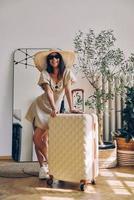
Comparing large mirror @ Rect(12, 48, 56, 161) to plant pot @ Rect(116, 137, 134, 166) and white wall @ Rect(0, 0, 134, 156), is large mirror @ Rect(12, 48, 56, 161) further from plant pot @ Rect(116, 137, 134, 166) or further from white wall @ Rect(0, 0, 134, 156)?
plant pot @ Rect(116, 137, 134, 166)

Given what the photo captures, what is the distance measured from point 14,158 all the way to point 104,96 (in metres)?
1.48

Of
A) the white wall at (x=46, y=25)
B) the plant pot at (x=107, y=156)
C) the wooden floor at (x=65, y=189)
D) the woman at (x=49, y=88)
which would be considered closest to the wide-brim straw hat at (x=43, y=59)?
the woman at (x=49, y=88)

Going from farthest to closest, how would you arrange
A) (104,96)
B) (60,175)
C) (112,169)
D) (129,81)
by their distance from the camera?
(129,81) → (104,96) → (112,169) → (60,175)

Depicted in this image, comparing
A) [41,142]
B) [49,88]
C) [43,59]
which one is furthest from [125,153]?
[43,59]

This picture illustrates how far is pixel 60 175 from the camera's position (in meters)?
2.73

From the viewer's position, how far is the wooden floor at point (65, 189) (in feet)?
8.04

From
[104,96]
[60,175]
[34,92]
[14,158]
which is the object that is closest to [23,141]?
[14,158]

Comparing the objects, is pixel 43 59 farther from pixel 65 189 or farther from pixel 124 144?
Answer: pixel 124 144

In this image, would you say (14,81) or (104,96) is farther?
(14,81)

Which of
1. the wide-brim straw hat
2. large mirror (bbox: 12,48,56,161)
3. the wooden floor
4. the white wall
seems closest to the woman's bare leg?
the wooden floor

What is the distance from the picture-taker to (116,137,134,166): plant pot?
A: 3.84 meters

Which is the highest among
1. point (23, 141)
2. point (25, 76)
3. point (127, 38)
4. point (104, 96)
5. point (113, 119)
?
point (127, 38)

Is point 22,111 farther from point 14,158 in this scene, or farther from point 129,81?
point 129,81

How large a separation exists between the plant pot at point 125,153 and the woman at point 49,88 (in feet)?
3.84
